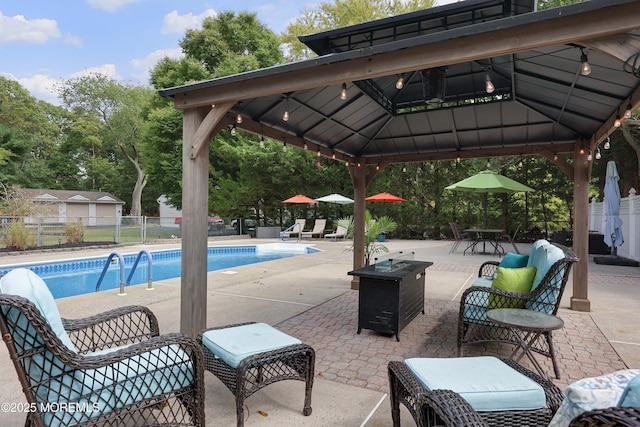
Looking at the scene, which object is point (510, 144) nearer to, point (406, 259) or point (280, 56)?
point (406, 259)

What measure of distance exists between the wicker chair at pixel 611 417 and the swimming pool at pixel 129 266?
621 centimetres

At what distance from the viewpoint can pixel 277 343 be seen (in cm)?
258

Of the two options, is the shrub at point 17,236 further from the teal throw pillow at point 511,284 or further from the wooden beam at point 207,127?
the teal throw pillow at point 511,284

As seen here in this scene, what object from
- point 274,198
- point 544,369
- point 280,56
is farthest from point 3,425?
point 280,56

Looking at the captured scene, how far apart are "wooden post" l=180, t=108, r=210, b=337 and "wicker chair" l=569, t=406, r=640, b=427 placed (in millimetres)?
3391

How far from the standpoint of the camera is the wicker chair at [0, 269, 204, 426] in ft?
5.50

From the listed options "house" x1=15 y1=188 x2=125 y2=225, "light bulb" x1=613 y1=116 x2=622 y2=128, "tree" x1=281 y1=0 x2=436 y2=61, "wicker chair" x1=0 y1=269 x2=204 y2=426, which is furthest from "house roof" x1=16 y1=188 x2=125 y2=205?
"light bulb" x1=613 y1=116 x2=622 y2=128

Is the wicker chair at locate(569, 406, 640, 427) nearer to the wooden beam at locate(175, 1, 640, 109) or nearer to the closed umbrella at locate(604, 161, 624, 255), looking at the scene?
the wooden beam at locate(175, 1, 640, 109)

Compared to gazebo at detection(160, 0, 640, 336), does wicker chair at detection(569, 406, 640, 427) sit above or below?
below

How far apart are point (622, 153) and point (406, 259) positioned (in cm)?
1418

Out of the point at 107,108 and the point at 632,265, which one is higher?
the point at 107,108

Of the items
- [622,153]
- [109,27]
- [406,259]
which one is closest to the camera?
[406,259]

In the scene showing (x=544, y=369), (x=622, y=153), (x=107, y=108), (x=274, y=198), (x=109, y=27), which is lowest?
(x=544, y=369)

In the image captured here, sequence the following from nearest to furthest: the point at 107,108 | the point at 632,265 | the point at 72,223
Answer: the point at 632,265, the point at 72,223, the point at 107,108
